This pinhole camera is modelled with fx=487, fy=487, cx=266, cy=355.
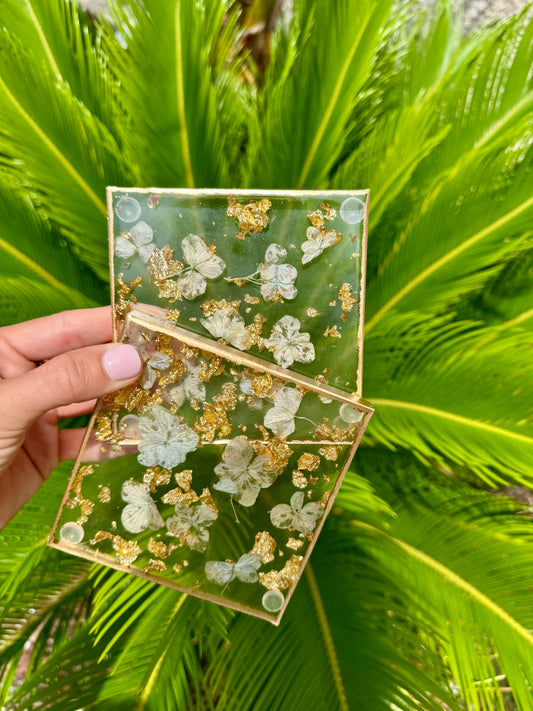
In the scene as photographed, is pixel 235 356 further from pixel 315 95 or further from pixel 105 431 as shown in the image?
pixel 315 95

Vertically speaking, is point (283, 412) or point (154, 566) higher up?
point (283, 412)

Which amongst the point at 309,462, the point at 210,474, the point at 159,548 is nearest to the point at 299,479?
the point at 309,462

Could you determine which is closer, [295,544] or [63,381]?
[63,381]

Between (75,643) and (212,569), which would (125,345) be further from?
(75,643)

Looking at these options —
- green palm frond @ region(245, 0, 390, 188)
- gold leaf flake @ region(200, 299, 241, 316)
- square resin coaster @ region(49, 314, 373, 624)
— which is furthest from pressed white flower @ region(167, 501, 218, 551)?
green palm frond @ region(245, 0, 390, 188)

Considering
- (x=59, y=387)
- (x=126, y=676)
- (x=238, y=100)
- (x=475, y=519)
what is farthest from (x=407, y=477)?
(x=238, y=100)

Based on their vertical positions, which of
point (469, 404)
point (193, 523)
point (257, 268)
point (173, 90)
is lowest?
point (193, 523)
